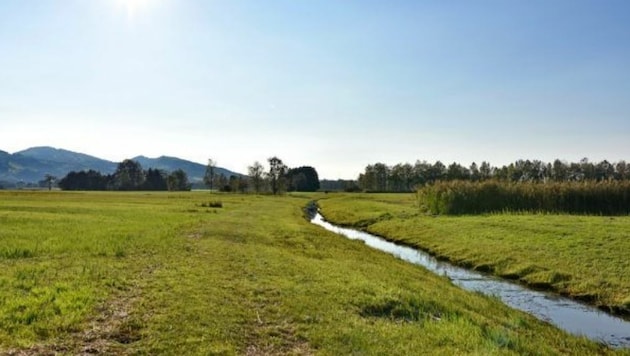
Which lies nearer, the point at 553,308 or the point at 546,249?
the point at 553,308

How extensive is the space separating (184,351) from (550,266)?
2208 cm

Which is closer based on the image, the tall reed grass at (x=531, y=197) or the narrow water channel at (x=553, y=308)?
the narrow water channel at (x=553, y=308)

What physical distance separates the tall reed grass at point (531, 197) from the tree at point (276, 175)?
101 meters

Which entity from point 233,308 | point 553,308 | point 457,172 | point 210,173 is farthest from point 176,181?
point 233,308

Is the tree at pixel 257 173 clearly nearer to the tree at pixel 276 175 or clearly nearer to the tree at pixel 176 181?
the tree at pixel 276 175

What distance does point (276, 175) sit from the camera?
520ft

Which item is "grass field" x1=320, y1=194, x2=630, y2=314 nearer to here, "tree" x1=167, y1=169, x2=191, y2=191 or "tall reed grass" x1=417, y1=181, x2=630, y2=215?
"tall reed grass" x1=417, y1=181, x2=630, y2=215

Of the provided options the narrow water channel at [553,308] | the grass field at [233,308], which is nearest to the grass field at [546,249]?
the narrow water channel at [553,308]

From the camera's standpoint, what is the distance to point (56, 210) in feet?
157

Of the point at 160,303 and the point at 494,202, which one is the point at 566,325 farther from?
the point at 494,202

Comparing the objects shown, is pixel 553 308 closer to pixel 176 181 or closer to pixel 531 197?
pixel 531 197

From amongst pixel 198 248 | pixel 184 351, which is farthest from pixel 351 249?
pixel 184 351

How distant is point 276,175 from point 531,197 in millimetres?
115218

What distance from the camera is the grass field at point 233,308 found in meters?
10.6
